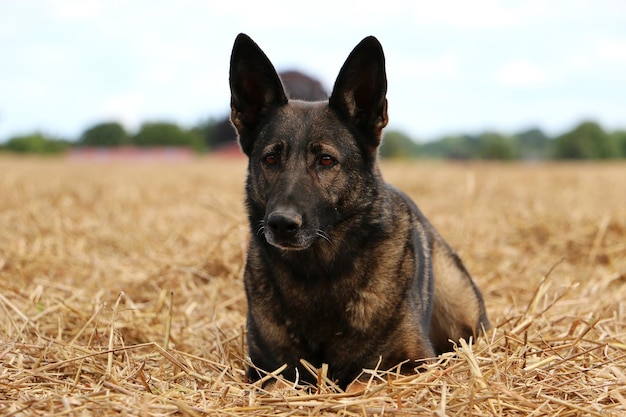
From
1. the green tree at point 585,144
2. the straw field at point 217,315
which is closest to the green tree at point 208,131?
the green tree at point 585,144

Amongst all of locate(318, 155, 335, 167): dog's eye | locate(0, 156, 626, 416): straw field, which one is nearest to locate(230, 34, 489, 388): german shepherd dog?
locate(318, 155, 335, 167): dog's eye

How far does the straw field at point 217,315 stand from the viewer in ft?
9.31

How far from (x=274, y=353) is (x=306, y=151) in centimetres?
111

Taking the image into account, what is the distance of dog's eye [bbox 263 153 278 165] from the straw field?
108 centimetres

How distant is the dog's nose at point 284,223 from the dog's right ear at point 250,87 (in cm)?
78

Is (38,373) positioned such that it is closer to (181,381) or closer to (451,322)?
(181,381)

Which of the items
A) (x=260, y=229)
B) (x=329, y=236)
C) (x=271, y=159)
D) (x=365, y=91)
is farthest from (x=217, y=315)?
(x=365, y=91)

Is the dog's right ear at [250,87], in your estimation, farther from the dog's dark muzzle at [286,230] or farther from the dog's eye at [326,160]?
the dog's dark muzzle at [286,230]

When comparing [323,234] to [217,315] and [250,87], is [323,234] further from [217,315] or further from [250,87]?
[217,315]

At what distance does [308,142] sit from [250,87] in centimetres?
62

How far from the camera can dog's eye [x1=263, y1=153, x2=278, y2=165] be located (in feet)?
11.6

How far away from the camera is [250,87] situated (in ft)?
12.7

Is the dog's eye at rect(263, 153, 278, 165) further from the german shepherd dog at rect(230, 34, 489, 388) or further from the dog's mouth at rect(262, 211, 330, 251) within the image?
the dog's mouth at rect(262, 211, 330, 251)

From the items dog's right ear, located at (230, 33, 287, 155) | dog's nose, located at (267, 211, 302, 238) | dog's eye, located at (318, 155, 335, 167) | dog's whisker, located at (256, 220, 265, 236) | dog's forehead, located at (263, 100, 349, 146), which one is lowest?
dog's whisker, located at (256, 220, 265, 236)
